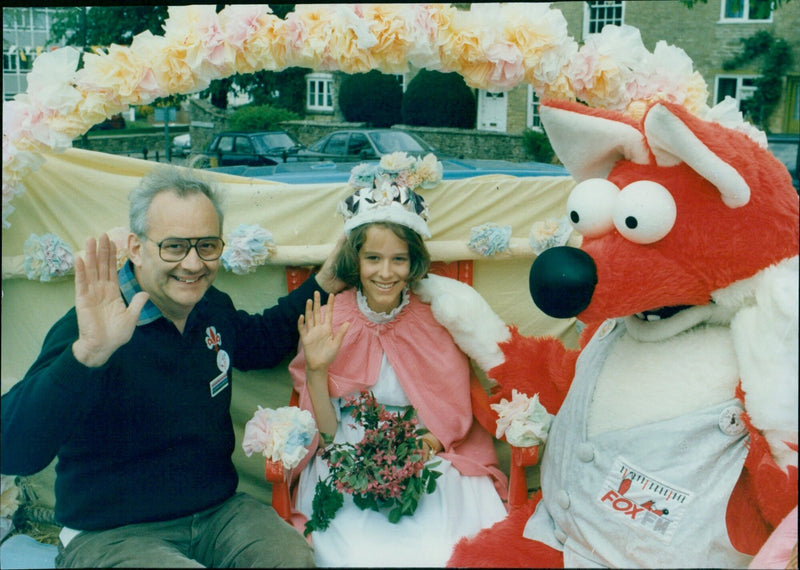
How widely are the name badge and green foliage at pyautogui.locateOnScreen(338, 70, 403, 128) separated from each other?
667 centimetres

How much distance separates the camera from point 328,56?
2.73 meters

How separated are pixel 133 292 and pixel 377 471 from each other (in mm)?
995

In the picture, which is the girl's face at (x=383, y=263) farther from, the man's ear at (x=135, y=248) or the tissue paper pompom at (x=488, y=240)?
the man's ear at (x=135, y=248)

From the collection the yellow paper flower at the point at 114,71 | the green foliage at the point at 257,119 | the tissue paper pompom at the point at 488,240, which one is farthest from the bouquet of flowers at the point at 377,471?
the green foliage at the point at 257,119

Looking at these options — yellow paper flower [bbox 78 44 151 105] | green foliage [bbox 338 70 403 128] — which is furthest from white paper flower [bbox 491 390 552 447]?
green foliage [bbox 338 70 403 128]

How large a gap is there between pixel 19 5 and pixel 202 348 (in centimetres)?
117

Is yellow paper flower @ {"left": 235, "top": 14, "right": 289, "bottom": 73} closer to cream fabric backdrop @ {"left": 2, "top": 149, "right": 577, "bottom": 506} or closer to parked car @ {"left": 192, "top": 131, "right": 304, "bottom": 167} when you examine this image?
cream fabric backdrop @ {"left": 2, "top": 149, "right": 577, "bottom": 506}

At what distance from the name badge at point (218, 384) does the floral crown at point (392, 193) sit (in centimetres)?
73

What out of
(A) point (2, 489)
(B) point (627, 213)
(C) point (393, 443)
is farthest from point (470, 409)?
(A) point (2, 489)

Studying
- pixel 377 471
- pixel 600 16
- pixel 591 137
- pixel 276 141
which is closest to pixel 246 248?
pixel 377 471

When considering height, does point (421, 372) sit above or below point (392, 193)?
below

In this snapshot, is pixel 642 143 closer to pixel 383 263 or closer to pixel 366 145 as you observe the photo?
pixel 383 263

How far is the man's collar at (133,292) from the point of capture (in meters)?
2.47

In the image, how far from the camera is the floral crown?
2.97m
